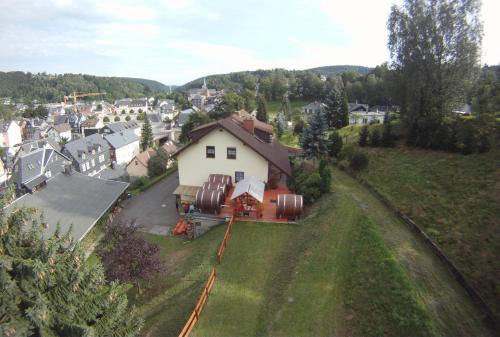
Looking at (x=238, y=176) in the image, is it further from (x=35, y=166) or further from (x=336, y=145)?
(x=35, y=166)

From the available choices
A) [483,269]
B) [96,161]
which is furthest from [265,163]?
[96,161]

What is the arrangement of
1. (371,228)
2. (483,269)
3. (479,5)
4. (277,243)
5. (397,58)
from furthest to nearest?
1. (397,58)
2. (479,5)
3. (277,243)
4. (371,228)
5. (483,269)

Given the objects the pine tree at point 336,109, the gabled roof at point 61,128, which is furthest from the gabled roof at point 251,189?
the gabled roof at point 61,128

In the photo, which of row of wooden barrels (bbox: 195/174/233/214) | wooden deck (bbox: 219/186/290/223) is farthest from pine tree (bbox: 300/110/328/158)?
row of wooden barrels (bbox: 195/174/233/214)

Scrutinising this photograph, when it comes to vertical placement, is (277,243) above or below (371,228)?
below

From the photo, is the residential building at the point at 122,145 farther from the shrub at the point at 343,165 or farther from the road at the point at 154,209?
the shrub at the point at 343,165

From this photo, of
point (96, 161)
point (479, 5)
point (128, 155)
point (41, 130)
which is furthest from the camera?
point (41, 130)

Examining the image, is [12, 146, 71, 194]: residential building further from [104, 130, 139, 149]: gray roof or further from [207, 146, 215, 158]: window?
[104, 130, 139, 149]: gray roof

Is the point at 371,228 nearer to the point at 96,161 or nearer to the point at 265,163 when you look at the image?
the point at 265,163
